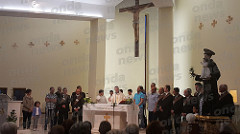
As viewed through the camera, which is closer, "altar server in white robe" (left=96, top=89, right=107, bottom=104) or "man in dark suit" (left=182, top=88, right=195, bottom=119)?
"man in dark suit" (left=182, top=88, right=195, bottom=119)

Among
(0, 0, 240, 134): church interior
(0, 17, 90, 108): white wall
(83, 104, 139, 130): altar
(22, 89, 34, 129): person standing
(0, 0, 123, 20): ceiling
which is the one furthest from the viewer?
(0, 17, 90, 108): white wall

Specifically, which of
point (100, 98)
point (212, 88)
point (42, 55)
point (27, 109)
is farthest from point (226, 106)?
point (42, 55)

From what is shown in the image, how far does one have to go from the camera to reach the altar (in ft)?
26.0

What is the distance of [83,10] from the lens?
10.4 metres

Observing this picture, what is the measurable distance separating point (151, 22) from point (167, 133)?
19.9 feet

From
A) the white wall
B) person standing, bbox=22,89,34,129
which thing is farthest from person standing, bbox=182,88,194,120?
the white wall

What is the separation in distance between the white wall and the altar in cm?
439

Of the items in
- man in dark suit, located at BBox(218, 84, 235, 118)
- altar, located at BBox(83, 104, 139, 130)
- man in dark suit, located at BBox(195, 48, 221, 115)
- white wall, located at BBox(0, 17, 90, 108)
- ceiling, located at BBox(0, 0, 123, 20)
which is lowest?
altar, located at BBox(83, 104, 139, 130)

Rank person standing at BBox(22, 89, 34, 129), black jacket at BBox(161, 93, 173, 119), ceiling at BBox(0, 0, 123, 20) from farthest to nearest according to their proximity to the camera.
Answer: ceiling at BBox(0, 0, 123, 20), person standing at BBox(22, 89, 34, 129), black jacket at BBox(161, 93, 173, 119)

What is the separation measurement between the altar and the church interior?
0.56 feet

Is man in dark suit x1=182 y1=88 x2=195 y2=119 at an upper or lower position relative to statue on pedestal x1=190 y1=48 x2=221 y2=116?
lower

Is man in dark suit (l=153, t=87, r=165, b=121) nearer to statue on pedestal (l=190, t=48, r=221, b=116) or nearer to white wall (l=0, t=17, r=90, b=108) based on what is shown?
statue on pedestal (l=190, t=48, r=221, b=116)

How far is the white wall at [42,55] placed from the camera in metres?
12.1

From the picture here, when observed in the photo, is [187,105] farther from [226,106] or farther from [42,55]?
[42,55]
